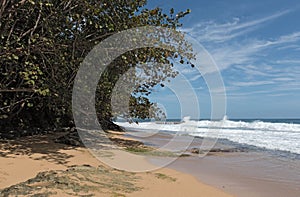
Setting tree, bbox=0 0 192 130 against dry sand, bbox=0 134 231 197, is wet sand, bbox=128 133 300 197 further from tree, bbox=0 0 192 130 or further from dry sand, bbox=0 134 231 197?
tree, bbox=0 0 192 130

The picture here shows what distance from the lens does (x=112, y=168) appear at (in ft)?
22.6

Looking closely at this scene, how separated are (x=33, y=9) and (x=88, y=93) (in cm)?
274

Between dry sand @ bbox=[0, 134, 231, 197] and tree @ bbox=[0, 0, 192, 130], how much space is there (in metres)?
1.39

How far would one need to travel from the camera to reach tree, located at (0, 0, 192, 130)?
684 cm

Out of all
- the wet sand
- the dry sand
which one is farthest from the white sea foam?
the dry sand

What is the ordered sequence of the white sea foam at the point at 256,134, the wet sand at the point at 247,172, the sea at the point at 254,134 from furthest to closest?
the white sea foam at the point at 256,134 → the sea at the point at 254,134 → the wet sand at the point at 247,172

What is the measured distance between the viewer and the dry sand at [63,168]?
5.30 meters

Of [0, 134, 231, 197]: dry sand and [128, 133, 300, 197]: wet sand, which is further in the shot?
[128, 133, 300, 197]: wet sand

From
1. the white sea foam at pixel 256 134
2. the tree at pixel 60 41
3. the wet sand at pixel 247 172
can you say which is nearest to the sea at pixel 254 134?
the white sea foam at pixel 256 134

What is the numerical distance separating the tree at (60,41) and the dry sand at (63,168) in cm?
139

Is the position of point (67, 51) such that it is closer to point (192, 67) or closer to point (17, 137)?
point (192, 67)

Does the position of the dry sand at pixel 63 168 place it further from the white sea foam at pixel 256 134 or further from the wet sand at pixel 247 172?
the white sea foam at pixel 256 134

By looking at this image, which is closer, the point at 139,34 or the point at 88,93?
the point at 139,34

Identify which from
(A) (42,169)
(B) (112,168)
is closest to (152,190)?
(B) (112,168)
